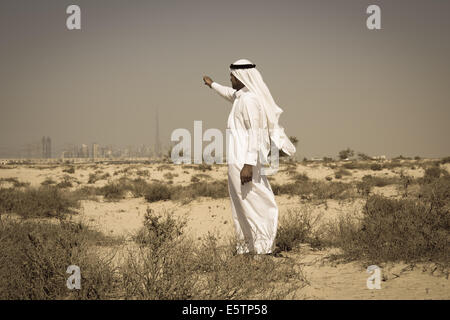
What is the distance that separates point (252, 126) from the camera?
12.5ft

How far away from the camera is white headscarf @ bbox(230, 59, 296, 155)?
3.96 metres

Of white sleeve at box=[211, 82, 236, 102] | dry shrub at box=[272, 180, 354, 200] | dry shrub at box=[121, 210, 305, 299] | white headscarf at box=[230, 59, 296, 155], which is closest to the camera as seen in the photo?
dry shrub at box=[121, 210, 305, 299]

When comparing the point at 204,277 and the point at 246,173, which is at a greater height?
the point at 246,173

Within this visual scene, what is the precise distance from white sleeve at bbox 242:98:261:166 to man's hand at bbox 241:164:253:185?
5 centimetres

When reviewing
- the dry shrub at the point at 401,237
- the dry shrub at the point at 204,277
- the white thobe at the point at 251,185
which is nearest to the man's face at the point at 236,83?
the white thobe at the point at 251,185

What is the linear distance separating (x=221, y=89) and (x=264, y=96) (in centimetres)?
77

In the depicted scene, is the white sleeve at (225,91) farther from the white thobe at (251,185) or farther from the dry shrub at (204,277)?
the dry shrub at (204,277)

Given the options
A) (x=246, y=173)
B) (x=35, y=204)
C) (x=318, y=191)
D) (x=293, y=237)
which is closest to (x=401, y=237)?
(x=293, y=237)

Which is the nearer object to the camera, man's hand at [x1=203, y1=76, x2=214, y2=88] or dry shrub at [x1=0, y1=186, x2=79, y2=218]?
man's hand at [x1=203, y1=76, x2=214, y2=88]

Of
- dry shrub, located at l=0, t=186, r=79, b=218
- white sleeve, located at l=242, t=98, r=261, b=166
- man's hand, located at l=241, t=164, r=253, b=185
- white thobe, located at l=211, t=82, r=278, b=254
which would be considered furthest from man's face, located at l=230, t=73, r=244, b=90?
dry shrub, located at l=0, t=186, r=79, b=218

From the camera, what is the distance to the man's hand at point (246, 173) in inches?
147

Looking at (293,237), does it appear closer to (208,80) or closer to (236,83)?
(236,83)

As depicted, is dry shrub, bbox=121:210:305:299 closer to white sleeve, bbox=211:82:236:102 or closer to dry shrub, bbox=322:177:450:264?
dry shrub, bbox=322:177:450:264
